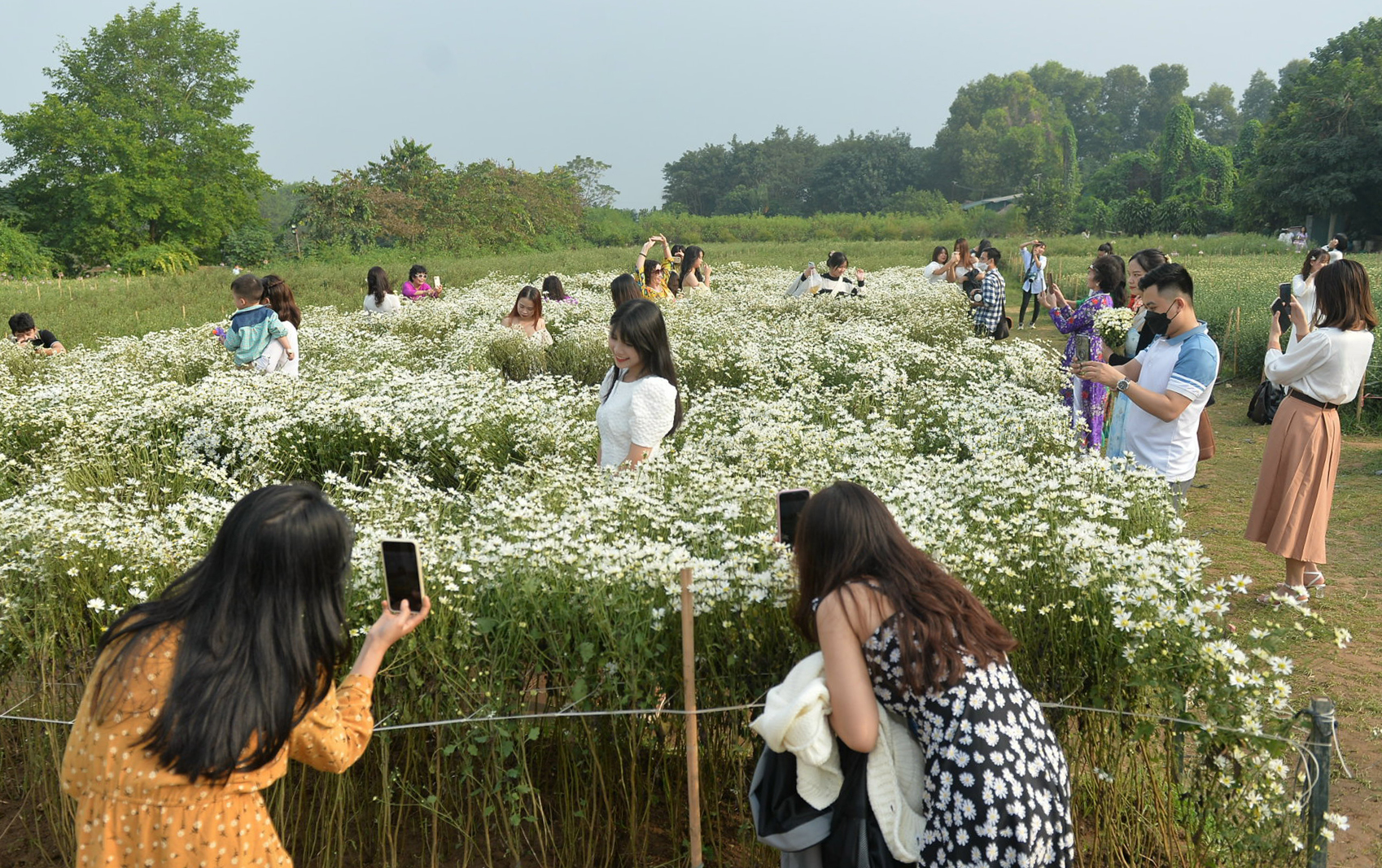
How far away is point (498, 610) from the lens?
127 inches

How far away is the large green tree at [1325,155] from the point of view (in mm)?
43031

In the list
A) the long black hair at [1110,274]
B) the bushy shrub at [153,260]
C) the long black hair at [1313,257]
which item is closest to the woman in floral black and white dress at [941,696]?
the long black hair at [1110,274]

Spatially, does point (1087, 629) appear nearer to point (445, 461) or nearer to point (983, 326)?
point (445, 461)

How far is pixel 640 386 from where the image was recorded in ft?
15.3

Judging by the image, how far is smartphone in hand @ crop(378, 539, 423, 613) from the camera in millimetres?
2471

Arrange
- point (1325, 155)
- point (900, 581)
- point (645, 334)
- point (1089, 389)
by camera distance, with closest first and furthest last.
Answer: point (900, 581)
point (645, 334)
point (1089, 389)
point (1325, 155)

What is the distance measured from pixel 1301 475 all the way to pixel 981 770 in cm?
429

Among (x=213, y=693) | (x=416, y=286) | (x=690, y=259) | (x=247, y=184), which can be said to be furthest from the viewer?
(x=247, y=184)

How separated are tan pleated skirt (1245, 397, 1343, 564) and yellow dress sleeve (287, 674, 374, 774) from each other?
5.21 m

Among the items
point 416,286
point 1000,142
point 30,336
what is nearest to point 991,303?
point 416,286

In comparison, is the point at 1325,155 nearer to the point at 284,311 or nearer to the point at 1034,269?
the point at 1034,269

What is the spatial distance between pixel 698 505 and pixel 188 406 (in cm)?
489

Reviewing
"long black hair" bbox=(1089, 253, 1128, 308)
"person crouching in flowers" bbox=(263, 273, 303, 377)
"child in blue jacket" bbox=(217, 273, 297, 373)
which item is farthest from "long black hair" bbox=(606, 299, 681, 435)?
→ "child in blue jacket" bbox=(217, 273, 297, 373)

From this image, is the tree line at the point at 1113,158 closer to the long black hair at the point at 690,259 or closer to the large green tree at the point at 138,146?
the long black hair at the point at 690,259
